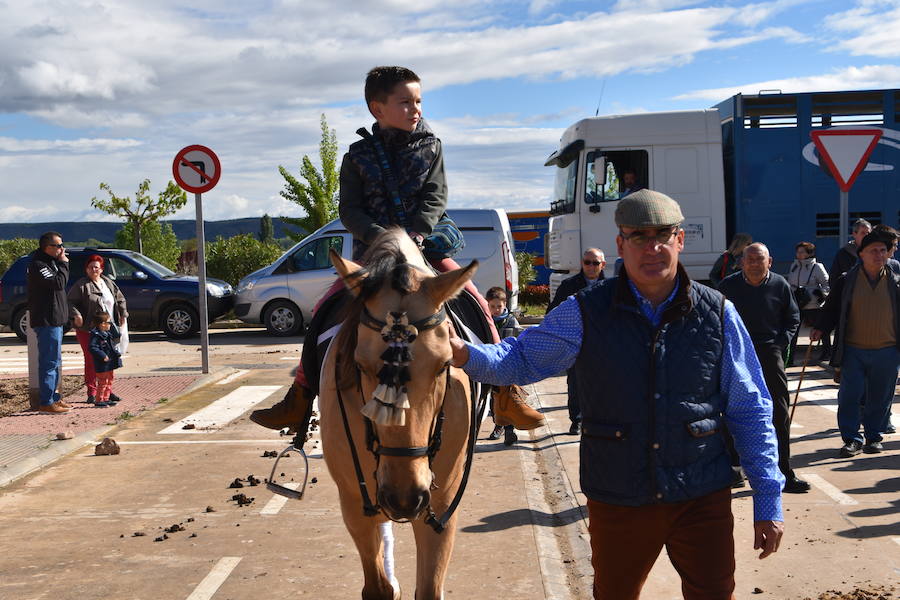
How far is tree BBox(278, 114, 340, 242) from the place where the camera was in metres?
Result: 35.9

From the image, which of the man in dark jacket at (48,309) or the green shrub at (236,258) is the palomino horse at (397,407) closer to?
the man in dark jacket at (48,309)

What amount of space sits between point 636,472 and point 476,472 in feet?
17.0

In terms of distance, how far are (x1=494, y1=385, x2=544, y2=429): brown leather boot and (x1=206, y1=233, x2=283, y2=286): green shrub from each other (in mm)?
23555

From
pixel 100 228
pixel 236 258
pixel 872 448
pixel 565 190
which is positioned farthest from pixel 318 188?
pixel 100 228

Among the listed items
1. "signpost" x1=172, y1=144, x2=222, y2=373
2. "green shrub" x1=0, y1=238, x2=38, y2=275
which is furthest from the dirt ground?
"green shrub" x1=0, y1=238, x2=38, y2=275

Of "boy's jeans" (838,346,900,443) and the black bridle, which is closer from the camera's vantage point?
the black bridle

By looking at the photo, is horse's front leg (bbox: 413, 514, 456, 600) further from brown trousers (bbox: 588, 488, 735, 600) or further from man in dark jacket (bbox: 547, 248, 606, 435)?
man in dark jacket (bbox: 547, 248, 606, 435)

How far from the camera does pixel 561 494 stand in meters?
7.63

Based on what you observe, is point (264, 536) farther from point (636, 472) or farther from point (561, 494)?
point (636, 472)

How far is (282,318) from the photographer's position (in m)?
21.7

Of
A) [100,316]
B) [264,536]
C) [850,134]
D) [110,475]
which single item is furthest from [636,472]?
[100,316]

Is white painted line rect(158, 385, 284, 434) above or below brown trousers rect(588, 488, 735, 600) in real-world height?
below

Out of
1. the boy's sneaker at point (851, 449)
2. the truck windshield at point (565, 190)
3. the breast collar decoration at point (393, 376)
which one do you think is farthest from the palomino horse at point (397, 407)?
the truck windshield at point (565, 190)

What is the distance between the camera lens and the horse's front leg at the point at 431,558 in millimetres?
4238
